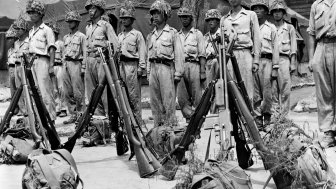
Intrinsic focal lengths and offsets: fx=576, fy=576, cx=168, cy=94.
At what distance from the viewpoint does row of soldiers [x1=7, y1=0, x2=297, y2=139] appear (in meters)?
9.20

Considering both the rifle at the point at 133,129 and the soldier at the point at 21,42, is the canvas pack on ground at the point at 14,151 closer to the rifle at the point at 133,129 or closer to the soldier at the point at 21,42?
the rifle at the point at 133,129

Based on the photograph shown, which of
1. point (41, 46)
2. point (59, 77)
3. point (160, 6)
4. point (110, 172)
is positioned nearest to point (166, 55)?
point (160, 6)

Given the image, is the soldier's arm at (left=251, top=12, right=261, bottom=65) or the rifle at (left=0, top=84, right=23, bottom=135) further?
the soldier's arm at (left=251, top=12, right=261, bottom=65)

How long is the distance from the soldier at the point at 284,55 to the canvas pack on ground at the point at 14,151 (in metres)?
5.67

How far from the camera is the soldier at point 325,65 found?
8188mm

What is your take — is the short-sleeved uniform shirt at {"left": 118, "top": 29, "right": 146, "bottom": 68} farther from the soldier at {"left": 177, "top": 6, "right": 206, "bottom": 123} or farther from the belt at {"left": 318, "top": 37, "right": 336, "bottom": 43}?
the belt at {"left": 318, "top": 37, "right": 336, "bottom": 43}

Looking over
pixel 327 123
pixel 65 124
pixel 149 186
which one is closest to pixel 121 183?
pixel 149 186

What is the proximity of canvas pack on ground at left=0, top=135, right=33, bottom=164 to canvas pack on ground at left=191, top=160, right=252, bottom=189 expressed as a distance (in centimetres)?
382

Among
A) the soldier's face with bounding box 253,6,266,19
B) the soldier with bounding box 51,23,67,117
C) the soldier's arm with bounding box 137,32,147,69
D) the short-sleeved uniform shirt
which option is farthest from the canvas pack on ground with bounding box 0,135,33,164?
the soldier with bounding box 51,23,67,117

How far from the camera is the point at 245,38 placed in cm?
911

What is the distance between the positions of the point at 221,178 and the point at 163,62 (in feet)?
19.8

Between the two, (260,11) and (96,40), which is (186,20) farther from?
(96,40)

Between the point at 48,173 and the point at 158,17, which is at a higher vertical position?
the point at 158,17

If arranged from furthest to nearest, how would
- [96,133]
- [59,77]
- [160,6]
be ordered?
[59,77] < [160,6] < [96,133]
